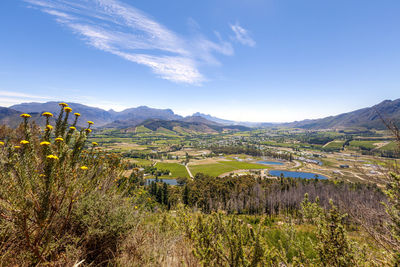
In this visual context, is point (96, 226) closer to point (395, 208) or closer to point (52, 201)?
point (52, 201)

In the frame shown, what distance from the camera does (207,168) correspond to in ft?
371

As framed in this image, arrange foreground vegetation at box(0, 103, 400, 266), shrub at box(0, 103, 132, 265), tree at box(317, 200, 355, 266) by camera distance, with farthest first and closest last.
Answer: tree at box(317, 200, 355, 266), foreground vegetation at box(0, 103, 400, 266), shrub at box(0, 103, 132, 265)

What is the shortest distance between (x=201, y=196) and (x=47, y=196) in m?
54.1

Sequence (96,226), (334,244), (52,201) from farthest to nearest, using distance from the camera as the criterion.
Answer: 1. (334,244)
2. (96,226)
3. (52,201)

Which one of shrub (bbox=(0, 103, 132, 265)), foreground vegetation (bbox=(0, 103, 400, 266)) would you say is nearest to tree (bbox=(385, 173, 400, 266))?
foreground vegetation (bbox=(0, 103, 400, 266))

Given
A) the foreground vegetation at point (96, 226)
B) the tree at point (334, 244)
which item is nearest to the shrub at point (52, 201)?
the foreground vegetation at point (96, 226)

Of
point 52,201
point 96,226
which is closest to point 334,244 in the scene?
point 96,226

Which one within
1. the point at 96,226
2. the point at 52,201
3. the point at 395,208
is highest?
the point at 52,201

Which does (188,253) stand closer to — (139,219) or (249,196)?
(139,219)

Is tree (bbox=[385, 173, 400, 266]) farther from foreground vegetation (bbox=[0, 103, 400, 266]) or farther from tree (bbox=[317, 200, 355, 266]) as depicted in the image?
tree (bbox=[317, 200, 355, 266])

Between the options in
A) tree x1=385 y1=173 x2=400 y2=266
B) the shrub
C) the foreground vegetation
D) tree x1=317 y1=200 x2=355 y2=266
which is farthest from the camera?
tree x1=317 y1=200 x2=355 y2=266

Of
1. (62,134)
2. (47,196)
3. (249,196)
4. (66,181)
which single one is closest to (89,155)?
(62,134)

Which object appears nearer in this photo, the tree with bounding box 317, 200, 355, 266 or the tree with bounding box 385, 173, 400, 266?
the tree with bounding box 385, 173, 400, 266

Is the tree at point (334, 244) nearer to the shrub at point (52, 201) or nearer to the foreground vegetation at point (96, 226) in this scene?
the foreground vegetation at point (96, 226)
